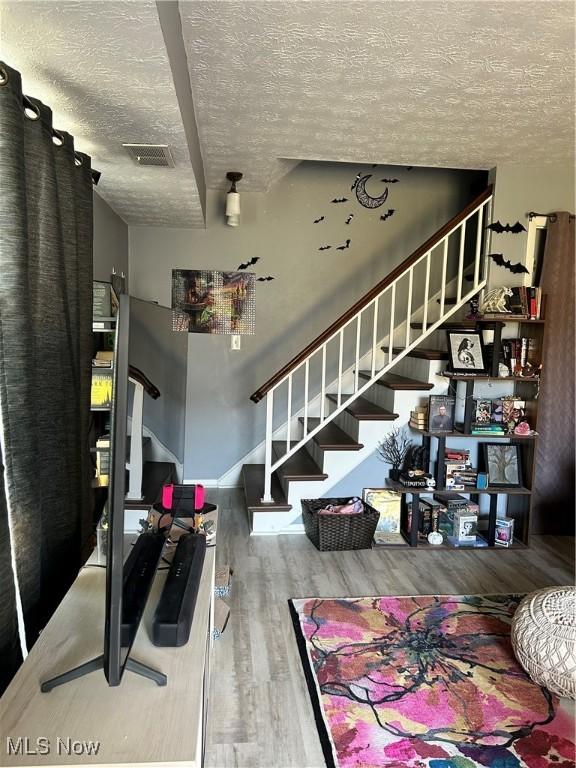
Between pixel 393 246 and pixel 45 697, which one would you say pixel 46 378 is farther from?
pixel 393 246

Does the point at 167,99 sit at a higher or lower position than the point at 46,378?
higher

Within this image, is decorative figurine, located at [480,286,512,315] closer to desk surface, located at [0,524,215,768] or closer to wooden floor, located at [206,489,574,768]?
wooden floor, located at [206,489,574,768]

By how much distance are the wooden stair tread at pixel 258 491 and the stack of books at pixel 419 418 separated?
3.46 ft

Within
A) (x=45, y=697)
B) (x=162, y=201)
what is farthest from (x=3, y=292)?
(x=162, y=201)

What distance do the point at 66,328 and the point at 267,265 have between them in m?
2.79

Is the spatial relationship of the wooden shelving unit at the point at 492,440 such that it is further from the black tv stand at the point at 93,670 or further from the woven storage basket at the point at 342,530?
the black tv stand at the point at 93,670

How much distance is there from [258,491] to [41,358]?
238 centimetres

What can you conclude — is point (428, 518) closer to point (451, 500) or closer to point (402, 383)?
point (451, 500)

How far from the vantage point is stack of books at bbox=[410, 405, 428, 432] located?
361 centimetres

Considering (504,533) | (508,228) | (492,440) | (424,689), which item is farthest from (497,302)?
(424,689)

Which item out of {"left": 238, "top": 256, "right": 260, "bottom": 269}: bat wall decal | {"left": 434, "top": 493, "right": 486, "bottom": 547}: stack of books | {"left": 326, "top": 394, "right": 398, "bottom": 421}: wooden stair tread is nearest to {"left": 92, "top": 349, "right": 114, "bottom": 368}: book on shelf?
{"left": 326, "top": 394, "right": 398, "bottom": 421}: wooden stair tread

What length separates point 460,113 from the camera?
271 cm

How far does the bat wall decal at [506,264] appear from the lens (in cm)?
364

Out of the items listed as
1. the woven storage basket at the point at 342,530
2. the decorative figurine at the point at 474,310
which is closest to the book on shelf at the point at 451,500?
the woven storage basket at the point at 342,530
